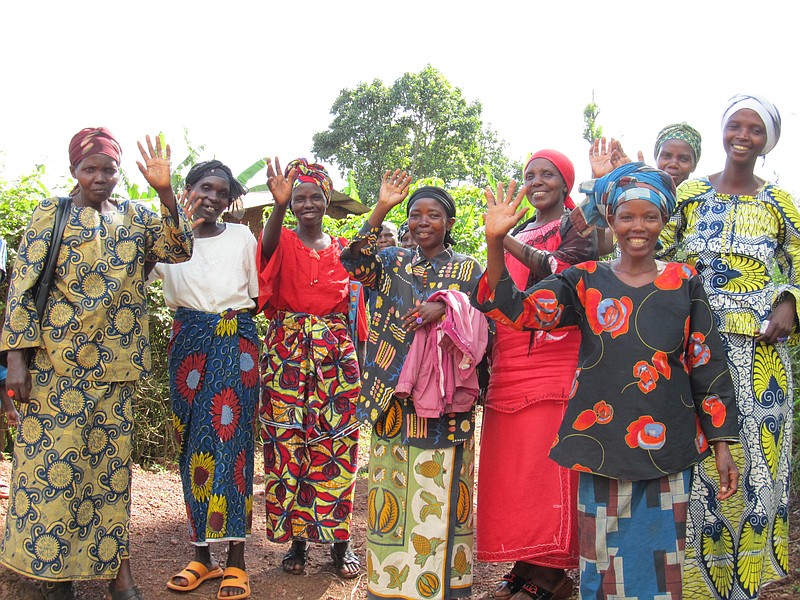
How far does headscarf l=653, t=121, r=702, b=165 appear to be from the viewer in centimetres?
416

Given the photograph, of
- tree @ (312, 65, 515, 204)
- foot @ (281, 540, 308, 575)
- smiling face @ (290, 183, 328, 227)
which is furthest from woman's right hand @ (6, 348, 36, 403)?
tree @ (312, 65, 515, 204)

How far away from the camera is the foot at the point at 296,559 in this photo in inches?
176

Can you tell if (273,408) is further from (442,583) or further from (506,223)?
(506,223)

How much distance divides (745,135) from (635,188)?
0.93m

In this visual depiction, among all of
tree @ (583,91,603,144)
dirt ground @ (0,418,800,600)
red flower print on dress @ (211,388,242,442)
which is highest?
tree @ (583,91,603,144)

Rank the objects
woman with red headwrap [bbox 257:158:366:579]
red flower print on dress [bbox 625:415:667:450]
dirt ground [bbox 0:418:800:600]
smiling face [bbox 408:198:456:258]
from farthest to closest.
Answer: woman with red headwrap [bbox 257:158:366:579]
dirt ground [bbox 0:418:800:600]
smiling face [bbox 408:198:456:258]
red flower print on dress [bbox 625:415:667:450]

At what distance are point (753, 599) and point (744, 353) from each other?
3.57ft

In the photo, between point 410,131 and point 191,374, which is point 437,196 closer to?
point 191,374

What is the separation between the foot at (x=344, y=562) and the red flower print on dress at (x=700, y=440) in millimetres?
2354

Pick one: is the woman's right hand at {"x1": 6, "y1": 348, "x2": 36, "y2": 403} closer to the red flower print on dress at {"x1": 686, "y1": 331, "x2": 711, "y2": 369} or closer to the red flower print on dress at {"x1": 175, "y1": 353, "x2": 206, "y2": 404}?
the red flower print on dress at {"x1": 175, "y1": 353, "x2": 206, "y2": 404}

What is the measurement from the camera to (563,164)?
4016 millimetres

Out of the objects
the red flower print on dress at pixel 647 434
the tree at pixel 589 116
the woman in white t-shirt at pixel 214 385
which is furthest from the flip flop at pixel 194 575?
the tree at pixel 589 116

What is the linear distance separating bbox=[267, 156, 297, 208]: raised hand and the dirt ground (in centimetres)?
219

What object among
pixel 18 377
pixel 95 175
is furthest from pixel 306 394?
pixel 95 175
